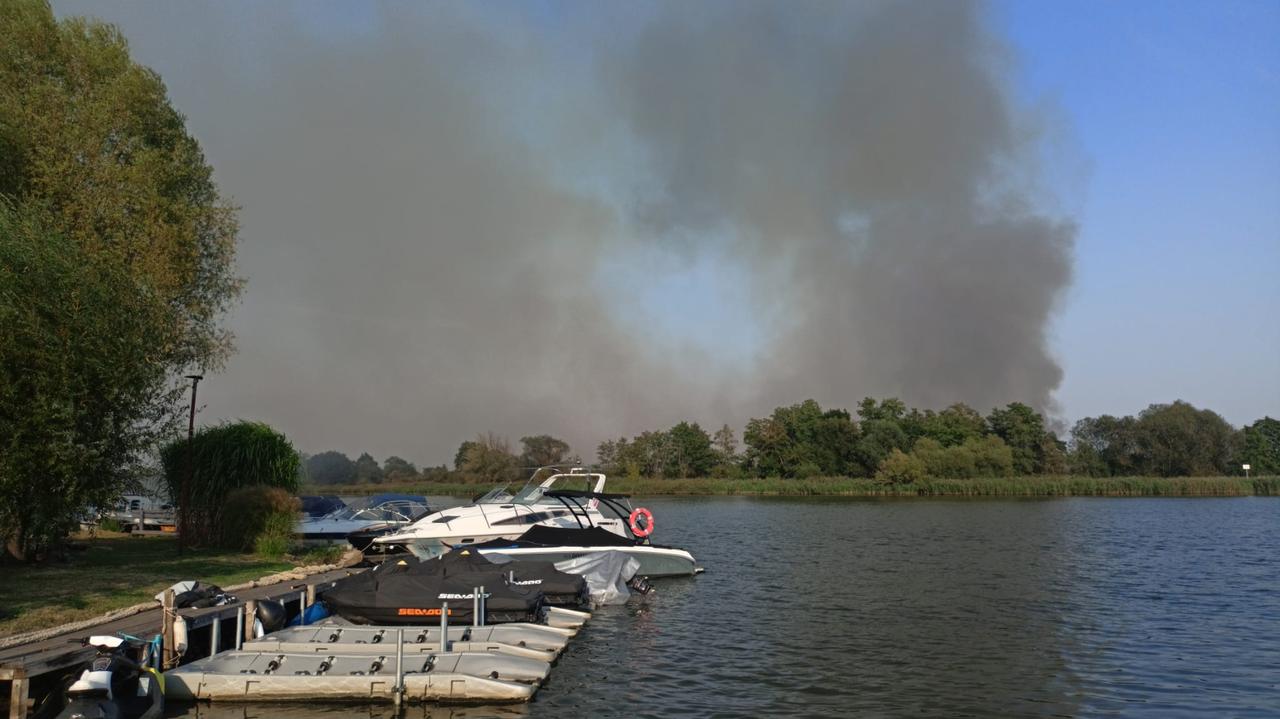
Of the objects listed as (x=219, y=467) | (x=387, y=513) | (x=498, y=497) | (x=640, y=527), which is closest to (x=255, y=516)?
(x=219, y=467)

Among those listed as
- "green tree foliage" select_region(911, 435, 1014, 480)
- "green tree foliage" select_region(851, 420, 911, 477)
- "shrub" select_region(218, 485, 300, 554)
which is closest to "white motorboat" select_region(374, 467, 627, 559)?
"shrub" select_region(218, 485, 300, 554)

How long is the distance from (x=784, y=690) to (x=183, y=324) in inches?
913

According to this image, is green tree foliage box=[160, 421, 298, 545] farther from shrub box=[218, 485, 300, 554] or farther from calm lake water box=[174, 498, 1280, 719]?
calm lake water box=[174, 498, 1280, 719]

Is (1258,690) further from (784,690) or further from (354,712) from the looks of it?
(354,712)

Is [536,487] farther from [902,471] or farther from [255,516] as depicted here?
[902,471]

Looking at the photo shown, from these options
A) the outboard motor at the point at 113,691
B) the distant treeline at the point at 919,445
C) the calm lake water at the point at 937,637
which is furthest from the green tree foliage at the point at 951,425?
the outboard motor at the point at 113,691

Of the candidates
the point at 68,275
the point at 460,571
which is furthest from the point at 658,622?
the point at 68,275

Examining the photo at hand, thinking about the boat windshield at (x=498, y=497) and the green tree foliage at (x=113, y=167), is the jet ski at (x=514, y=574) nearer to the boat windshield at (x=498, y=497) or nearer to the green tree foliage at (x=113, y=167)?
the green tree foliage at (x=113, y=167)

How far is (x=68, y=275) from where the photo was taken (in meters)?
18.8

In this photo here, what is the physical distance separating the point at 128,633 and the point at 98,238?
1498 cm

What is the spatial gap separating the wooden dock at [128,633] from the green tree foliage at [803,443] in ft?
357

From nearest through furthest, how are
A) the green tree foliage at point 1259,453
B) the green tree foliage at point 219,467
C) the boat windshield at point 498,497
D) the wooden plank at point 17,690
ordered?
the wooden plank at point 17,690 < the green tree foliage at point 219,467 < the boat windshield at point 498,497 < the green tree foliage at point 1259,453

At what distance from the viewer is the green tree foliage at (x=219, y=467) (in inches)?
1150

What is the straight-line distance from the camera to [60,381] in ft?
59.0
